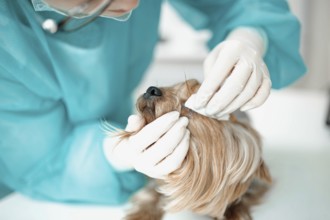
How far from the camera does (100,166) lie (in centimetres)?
104

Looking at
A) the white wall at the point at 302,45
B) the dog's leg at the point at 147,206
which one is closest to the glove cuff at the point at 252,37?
the dog's leg at the point at 147,206

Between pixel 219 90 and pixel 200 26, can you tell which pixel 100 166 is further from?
pixel 200 26

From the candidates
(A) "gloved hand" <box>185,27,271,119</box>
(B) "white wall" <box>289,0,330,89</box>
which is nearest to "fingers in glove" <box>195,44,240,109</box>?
(A) "gloved hand" <box>185,27,271,119</box>

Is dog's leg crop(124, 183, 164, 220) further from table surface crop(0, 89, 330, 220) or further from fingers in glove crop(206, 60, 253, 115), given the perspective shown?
fingers in glove crop(206, 60, 253, 115)

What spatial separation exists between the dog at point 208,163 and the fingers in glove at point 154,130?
1.1 inches

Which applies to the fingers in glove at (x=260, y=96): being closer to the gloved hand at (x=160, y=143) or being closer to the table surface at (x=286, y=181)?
the gloved hand at (x=160, y=143)

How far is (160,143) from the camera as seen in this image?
2.49 ft

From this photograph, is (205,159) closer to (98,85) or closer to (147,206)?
(147,206)

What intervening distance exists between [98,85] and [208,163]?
409 mm

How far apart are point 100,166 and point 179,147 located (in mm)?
354

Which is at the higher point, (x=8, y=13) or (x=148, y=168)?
(x=8, y=13)

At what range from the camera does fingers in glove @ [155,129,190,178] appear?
760 millimetres

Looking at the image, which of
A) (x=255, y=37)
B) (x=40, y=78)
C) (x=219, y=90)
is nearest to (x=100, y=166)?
(x=40, y=78)

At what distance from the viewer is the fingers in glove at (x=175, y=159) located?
29.9 inches
